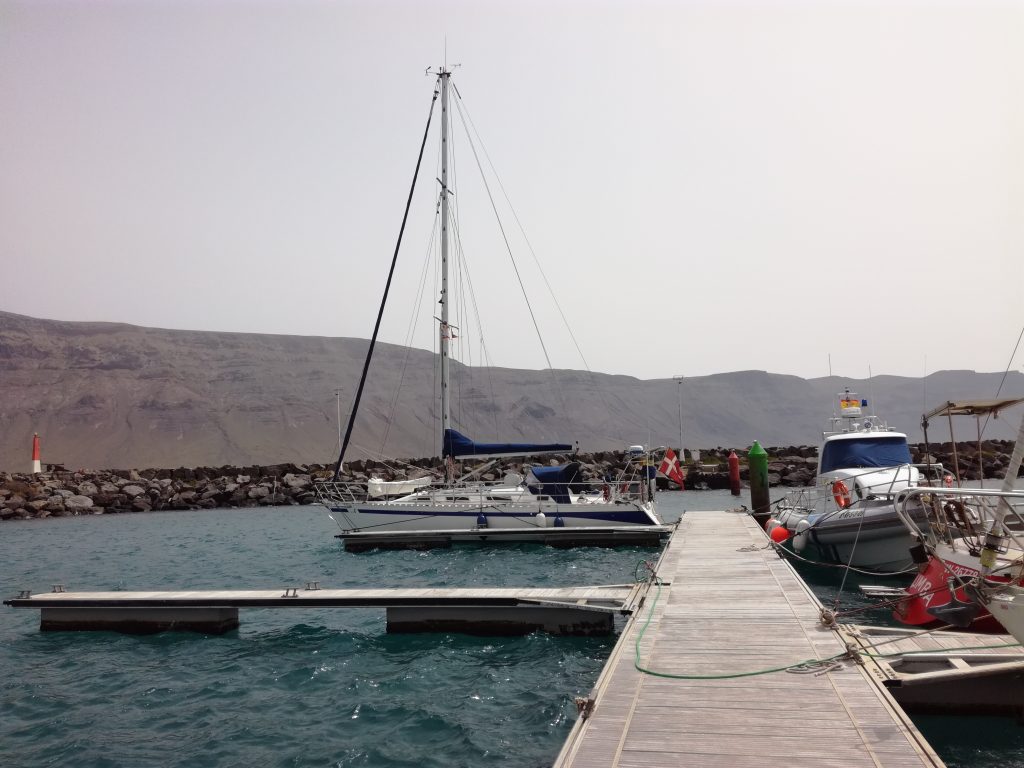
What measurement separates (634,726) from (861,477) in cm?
1452

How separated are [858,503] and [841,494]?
50.8 inches

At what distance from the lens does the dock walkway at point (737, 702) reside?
5875mm

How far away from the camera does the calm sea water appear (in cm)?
884

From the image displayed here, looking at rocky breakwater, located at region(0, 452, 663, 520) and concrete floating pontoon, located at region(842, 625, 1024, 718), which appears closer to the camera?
concrete floating pontoon, located at region(842, 625, 1024, 718)

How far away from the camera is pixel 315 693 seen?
11.0m

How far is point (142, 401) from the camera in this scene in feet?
450

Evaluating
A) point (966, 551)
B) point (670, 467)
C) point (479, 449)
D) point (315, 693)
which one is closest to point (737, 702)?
point (966, 551)

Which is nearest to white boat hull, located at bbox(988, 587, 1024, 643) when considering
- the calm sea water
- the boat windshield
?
the calm sea water

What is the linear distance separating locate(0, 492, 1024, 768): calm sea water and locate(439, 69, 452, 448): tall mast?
751 cm

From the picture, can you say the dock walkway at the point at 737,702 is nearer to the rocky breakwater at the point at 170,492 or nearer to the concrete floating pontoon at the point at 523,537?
the concrete floating pontoon at the point at 523,537

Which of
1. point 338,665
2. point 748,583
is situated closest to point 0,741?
point 338,665

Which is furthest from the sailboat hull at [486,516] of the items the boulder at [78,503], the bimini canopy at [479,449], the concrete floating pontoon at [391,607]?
the boulder at [78,503]

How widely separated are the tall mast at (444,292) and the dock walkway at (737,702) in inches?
619

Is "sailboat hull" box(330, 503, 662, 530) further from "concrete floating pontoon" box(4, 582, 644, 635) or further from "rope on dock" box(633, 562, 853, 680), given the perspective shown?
"rope on dock" box(633, 562, 853, 680)
